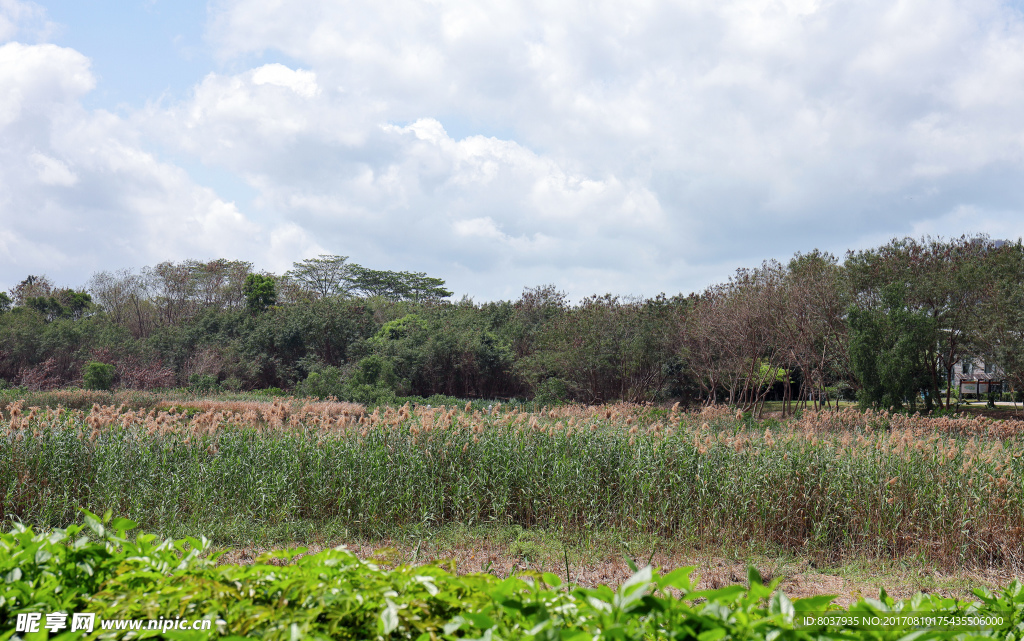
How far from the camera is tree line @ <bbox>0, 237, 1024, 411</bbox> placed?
15.0m

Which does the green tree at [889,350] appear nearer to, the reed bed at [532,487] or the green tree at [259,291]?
the reed bed at [532,487]

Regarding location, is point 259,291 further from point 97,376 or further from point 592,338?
point 592,338

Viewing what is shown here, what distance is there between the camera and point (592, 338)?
18.1 metres

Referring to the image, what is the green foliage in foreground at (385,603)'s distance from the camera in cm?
114

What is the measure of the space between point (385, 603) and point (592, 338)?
1699 centimetres

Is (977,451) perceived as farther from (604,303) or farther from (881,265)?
(604,303)

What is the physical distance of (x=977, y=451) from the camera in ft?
20.0

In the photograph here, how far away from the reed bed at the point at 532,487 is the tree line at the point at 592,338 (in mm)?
9531

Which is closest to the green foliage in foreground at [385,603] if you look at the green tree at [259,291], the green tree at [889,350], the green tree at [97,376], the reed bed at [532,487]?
the reed bed at [532,487]

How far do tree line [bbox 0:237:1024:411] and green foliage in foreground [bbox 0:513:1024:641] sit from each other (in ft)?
47.5

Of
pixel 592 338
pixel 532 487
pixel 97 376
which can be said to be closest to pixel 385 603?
pixel 532 487

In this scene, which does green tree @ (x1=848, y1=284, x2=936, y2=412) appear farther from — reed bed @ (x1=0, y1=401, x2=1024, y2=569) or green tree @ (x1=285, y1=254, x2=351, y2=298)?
green tree @ (x1=285, y1=254, x2=351, y2=298)

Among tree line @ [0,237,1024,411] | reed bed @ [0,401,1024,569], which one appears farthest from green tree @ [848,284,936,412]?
reed bed @ [0,401,1024,569]

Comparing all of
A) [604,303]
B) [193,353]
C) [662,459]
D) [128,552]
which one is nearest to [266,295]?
[193,353]
